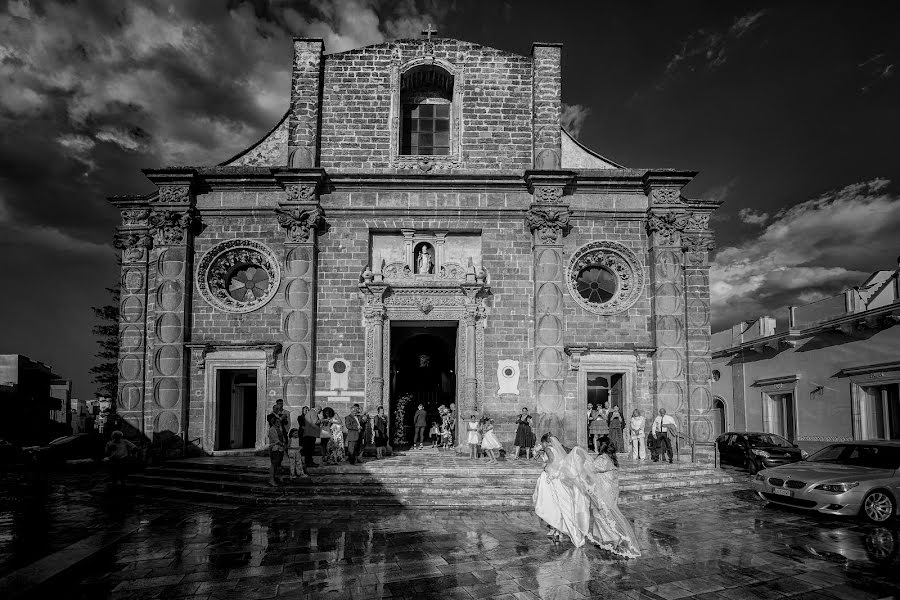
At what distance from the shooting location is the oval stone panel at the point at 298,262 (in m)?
16.8

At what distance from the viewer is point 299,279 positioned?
16766mm

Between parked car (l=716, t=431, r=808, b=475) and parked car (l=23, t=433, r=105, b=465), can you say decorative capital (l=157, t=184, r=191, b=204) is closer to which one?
parked car (l=23, t=433, r=105, b=465)

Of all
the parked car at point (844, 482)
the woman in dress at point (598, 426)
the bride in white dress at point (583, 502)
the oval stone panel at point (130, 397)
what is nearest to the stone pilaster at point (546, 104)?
the woman in dress at point (598, 426)

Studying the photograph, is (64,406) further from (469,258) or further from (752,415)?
Answer: (752,415)

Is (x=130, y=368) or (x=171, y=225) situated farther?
(x=171, y=225)

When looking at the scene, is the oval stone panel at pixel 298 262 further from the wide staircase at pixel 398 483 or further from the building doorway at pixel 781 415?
the building doorway at pixel 781 415

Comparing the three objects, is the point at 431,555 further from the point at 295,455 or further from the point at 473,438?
the point at 473,438

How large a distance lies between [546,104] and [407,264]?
6.62m

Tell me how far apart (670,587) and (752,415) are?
73.3 feet

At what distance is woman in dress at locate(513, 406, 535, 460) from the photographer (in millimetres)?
15008

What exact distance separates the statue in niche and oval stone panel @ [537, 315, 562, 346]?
3701 mm

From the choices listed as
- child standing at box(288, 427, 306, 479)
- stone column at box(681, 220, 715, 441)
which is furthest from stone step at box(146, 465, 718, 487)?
stone column at box(681, 220, 715, 441)

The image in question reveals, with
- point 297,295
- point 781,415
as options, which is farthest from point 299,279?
point 781,415

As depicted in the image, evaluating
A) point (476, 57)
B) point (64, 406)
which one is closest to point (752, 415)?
point (476, 57)
